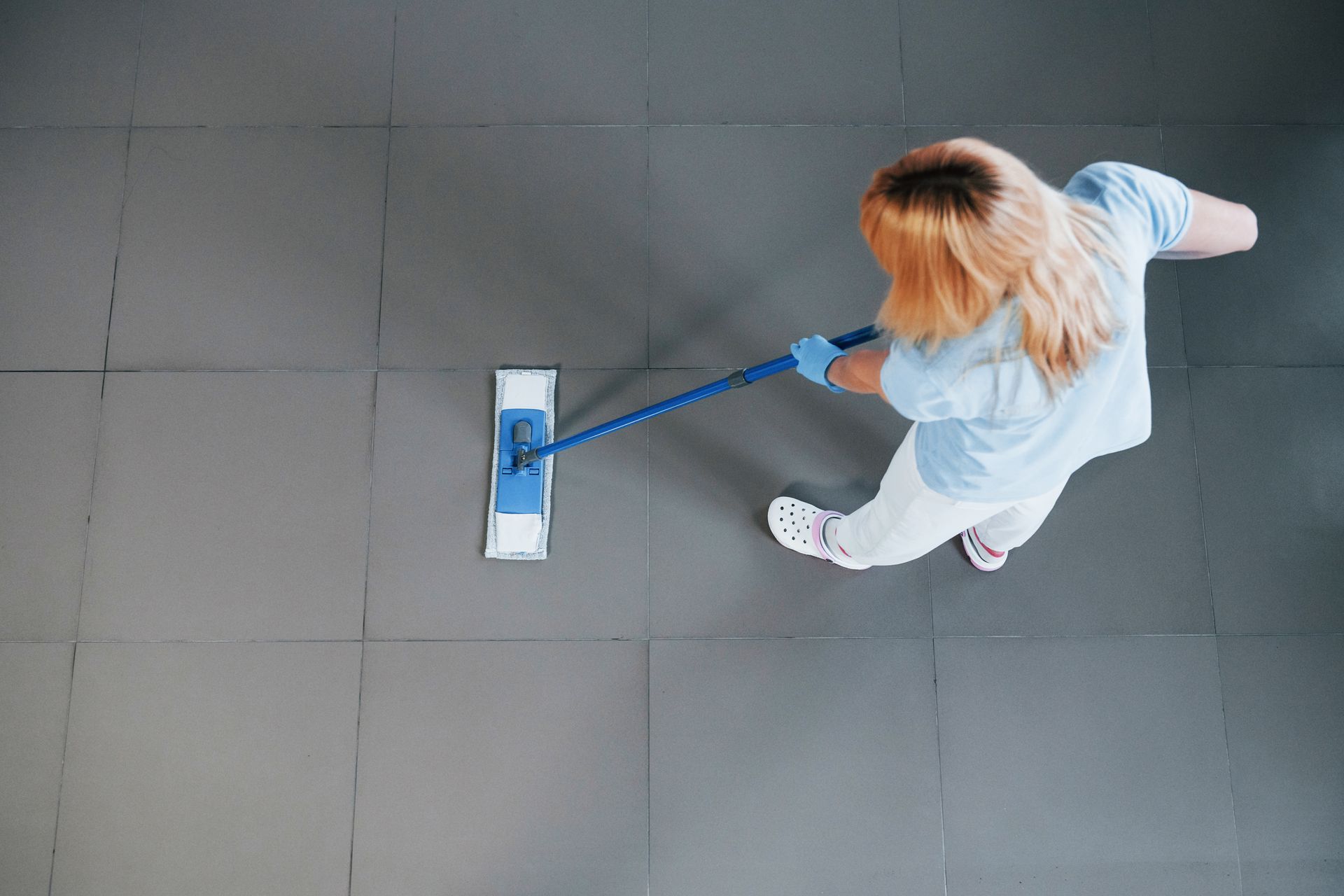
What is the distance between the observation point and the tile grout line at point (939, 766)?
1524mm

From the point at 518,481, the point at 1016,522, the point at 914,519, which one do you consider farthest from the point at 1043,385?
the point at 518,481

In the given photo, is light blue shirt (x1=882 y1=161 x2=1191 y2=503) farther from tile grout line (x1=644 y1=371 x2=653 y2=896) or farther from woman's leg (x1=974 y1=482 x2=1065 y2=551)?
Answer: tile grout line (x1=644 y1=371 x2=653 y2=896)

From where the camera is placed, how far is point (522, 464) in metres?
1.58

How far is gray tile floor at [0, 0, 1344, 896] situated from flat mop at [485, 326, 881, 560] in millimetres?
44

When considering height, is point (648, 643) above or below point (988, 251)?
below

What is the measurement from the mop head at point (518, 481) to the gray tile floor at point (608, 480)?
43 mm

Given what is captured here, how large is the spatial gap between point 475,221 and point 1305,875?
2.04m

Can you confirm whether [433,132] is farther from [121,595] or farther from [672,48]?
[121,595]

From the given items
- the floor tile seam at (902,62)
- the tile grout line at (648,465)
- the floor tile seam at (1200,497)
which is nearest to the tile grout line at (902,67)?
the floor tile seam at (902,62)

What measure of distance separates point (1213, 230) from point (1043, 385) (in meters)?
0.37

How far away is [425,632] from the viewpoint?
62.7 inches

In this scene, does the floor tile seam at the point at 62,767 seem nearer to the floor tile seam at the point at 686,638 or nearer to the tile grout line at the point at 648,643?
the floor tile seam at the point at 686,638

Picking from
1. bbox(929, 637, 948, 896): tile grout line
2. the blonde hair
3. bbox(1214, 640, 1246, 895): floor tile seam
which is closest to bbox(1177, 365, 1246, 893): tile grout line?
bbox(1214, 640, 1246, 895): floor tile seam

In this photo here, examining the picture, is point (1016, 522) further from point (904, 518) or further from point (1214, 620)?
point (1214, 620)
